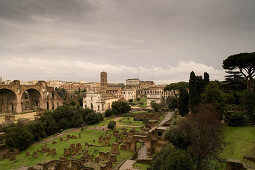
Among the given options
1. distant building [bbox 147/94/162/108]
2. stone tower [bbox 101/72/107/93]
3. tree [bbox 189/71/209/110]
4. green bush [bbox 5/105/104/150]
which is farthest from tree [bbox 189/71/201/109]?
stone tower [bbox 101/72/107/93]

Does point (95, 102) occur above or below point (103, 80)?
below

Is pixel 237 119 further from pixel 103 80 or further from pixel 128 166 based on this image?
pixel 103 80

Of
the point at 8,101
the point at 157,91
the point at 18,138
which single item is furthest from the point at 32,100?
the point at 157,91

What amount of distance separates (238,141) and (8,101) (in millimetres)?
48735

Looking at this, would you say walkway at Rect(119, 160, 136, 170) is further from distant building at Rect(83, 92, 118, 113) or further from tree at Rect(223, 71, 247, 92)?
distant building at Rect(83, 92, 118, 113)

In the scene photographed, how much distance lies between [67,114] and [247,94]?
98.0ft

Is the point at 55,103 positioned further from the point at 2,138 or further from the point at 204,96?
the point at 204,96

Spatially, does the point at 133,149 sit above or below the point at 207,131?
below

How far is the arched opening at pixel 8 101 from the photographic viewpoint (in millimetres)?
43875

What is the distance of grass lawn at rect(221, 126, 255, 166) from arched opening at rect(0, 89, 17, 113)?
45.7 m

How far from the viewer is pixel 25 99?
52781mm

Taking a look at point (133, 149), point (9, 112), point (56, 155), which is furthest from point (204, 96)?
point (9, 112)

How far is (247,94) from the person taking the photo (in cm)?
2078

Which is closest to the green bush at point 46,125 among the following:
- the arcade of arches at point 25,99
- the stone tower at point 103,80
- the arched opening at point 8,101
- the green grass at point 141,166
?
the arcade of arches at point 25,99
